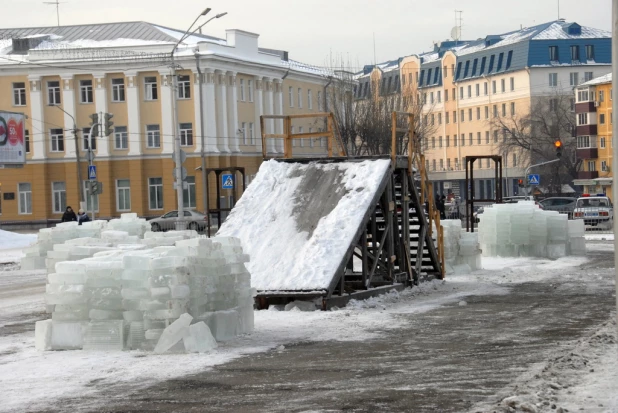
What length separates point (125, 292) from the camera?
12672 millimetres

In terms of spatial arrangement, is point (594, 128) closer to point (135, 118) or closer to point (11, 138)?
point (135, 118)

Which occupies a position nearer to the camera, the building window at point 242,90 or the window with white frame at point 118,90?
the window with white frame at point 118,90

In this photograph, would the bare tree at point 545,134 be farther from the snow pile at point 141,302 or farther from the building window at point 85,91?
the snow pile at point 141,302

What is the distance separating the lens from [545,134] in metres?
93.3

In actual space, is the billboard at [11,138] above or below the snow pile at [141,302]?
above

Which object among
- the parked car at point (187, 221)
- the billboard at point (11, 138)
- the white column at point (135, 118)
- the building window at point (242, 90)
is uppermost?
the building window at point (242, 90)

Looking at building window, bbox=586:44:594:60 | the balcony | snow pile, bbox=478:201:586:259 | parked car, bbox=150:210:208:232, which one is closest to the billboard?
parked car, bbox=150:210:208:232

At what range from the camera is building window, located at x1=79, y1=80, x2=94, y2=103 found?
2714 inches

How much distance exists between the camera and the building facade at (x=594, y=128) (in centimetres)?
9212

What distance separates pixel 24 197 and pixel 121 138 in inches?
290

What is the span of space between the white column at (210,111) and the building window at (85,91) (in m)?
7.45

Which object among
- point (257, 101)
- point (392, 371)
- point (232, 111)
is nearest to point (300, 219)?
point (392, 371)

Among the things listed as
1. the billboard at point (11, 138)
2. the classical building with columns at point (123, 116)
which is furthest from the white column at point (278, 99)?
the billboard at point (11, 138)

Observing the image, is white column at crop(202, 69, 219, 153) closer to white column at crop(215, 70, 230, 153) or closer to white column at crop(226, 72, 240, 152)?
white column at crop(215, 70, 230, 153)
